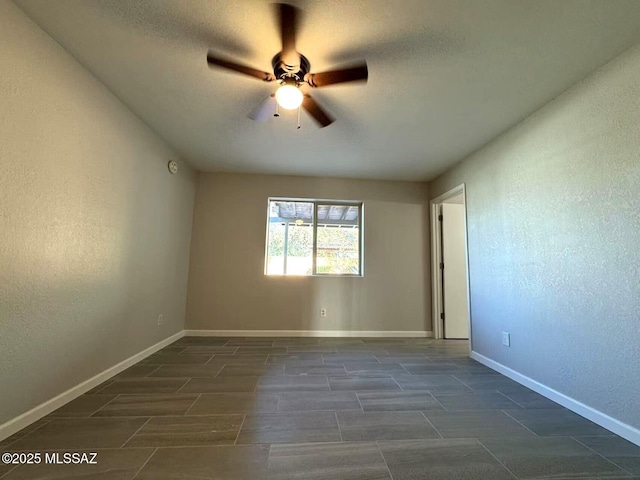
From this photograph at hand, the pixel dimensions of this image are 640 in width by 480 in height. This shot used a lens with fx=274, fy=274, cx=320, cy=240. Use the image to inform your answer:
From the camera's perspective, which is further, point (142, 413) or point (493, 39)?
point (142, 413)

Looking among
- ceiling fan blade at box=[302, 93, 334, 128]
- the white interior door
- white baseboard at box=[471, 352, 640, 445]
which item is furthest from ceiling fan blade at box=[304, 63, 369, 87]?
the white interior door

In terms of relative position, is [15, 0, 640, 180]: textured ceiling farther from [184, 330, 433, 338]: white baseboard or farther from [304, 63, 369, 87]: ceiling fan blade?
[184, 330, 433, 338]: white baseboard

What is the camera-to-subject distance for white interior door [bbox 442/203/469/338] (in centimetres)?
399

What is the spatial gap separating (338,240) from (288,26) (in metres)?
3.10

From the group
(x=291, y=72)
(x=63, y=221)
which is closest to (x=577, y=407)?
(x=291, y=72)

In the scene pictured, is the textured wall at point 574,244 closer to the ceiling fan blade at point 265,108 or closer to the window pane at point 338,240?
the window pane at point 338,240

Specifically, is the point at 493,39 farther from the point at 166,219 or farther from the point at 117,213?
the point at 166,219

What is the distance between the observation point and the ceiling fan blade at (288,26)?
4.51 ft

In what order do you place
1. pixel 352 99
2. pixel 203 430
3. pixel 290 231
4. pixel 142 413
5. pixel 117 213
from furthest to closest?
pixel 290 231, pixel 117 213, pixel 352 99, pixel 142 413, pixel 203 430

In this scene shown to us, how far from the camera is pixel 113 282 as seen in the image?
2.33 meters

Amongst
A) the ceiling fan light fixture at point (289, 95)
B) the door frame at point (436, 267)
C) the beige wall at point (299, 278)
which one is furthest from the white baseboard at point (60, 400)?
the door frame at point (436, 267)

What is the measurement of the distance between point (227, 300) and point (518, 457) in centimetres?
342

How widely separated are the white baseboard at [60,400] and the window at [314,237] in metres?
1.99

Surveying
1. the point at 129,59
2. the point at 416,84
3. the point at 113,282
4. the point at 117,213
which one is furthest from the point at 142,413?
the point at 416,84
